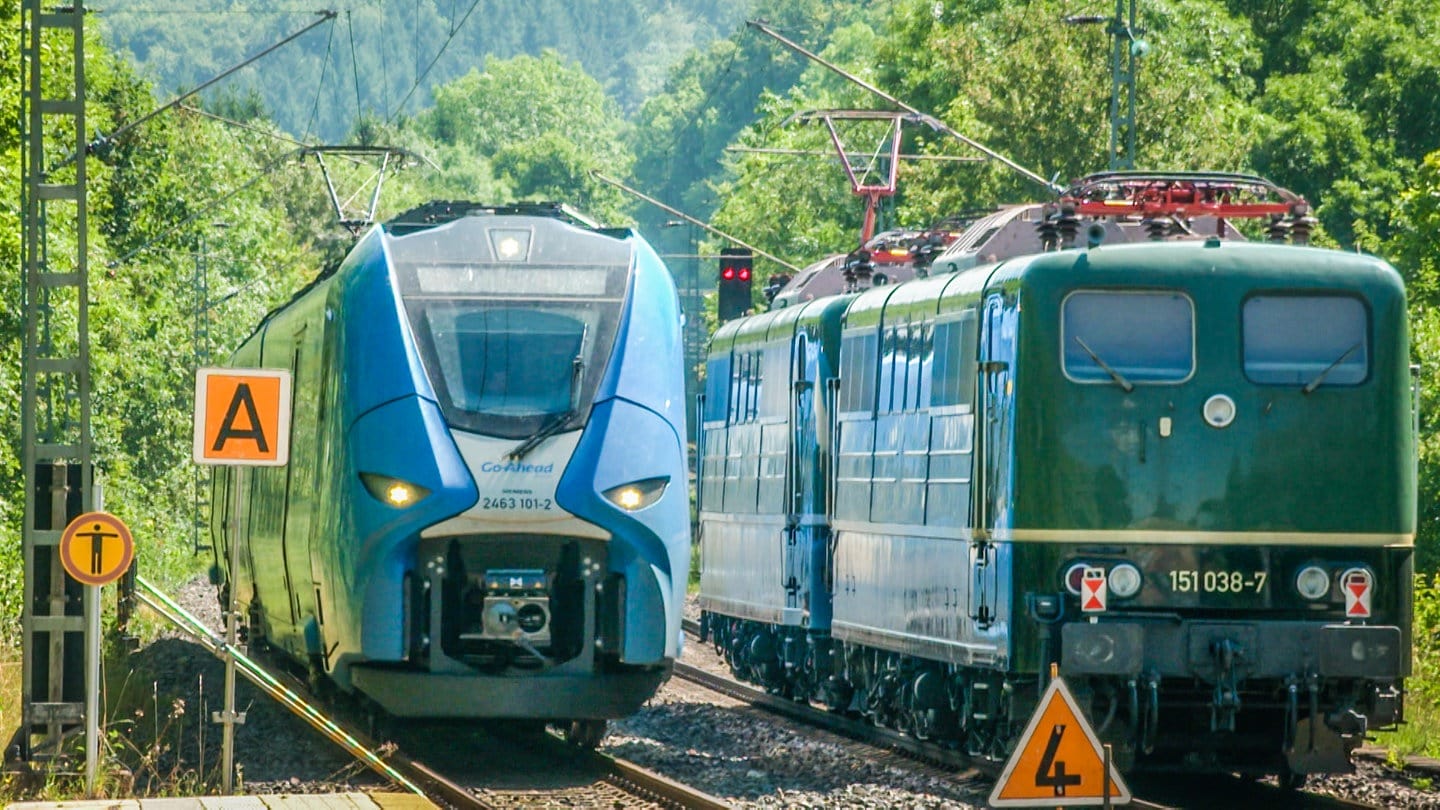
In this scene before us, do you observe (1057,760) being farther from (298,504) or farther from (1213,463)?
(298,504)

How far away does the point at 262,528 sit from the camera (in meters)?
21.2

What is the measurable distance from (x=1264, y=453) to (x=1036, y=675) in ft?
6.12

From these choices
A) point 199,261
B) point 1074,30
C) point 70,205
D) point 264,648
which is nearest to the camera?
point 264,648

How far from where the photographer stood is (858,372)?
19.6m

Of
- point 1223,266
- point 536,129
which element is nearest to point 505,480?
point 1223,266

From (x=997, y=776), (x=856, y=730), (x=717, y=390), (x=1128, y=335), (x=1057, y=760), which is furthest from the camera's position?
(x=717, y=390)

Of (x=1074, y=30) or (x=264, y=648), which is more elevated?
(x=1074, y=30)

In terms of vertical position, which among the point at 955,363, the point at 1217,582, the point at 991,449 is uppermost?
the point at 955,363

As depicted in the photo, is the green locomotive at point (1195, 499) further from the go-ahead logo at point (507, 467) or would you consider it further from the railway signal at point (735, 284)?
the railway signal at point (735, 284)

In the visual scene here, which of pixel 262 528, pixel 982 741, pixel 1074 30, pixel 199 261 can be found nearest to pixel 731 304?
pixel 1074 30

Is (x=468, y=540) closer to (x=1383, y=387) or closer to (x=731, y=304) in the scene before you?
(x=1383, y=387)

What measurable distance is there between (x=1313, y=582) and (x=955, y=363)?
2.95 m

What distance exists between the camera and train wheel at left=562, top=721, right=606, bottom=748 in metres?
17.4

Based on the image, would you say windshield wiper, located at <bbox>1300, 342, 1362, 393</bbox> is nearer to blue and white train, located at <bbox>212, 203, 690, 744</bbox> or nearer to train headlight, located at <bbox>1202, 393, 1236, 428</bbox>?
train headlight, located at <bbox>1202, 393, 1236, 428</bbox>
